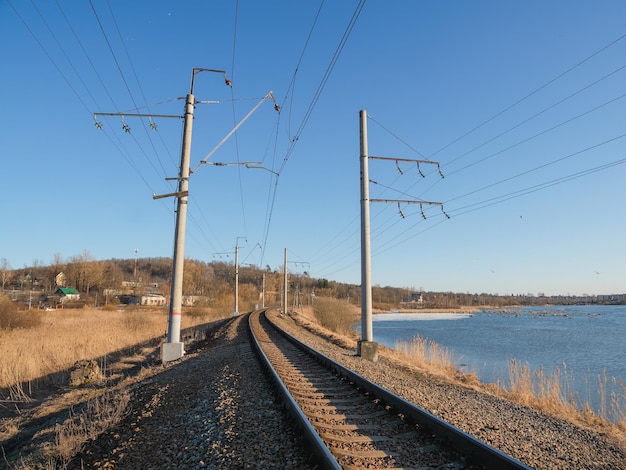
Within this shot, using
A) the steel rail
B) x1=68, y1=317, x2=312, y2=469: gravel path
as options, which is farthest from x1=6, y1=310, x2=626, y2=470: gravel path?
the steel rail

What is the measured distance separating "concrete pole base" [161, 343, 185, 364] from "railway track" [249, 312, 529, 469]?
6.12m

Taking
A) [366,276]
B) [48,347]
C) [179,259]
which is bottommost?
[48,347]

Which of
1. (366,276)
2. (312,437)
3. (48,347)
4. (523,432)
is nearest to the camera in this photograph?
(312,437)

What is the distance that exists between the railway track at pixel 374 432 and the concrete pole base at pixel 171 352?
612 centimetres

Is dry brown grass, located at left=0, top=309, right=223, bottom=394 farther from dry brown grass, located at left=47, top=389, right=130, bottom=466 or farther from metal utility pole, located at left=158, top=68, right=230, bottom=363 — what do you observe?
dry brown grass, located at left=47, top=389, right=130, bottom=466

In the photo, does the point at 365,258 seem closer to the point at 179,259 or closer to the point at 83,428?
the point at 179,259

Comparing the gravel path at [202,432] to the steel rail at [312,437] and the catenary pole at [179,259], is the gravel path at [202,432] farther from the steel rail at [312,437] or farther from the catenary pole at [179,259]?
the catenary pole at [179,259]

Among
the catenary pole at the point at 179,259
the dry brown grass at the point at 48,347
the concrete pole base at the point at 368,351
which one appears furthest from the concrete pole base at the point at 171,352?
the concrete pole base at the point at 368,351

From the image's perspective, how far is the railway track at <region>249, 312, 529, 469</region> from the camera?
14.4 feet

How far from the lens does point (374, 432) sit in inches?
215

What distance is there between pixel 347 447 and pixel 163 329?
31029 millimetres

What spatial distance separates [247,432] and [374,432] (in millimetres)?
1630

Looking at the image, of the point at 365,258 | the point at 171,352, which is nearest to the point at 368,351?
the point at 365,258

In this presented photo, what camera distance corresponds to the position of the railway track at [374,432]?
14.4ft
